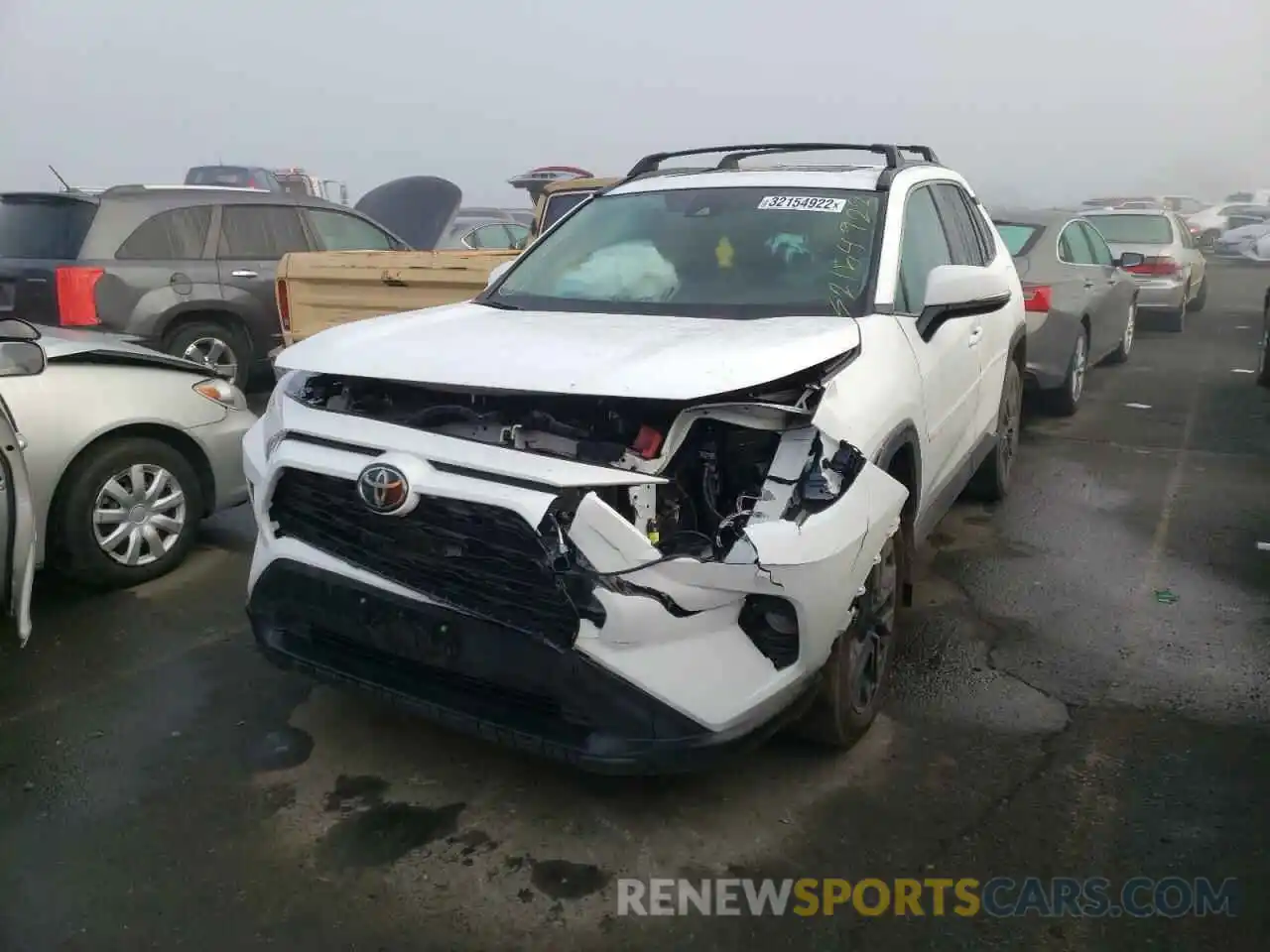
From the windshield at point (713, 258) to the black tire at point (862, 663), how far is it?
36.4 inches

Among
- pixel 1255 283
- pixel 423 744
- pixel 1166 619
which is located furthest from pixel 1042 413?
pixel 1255 283

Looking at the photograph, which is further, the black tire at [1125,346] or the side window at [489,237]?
the side window at [489,237]

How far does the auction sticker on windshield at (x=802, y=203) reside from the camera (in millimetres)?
4215

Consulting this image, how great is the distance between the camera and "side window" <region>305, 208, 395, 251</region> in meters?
9.13

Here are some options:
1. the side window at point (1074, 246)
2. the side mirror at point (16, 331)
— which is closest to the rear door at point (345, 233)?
the side mirror at point (16, 331)

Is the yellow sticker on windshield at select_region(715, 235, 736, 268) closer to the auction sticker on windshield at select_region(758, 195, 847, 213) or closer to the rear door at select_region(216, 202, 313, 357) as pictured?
the auction sticker on windshield at select_region(758, 195, 847, 213)

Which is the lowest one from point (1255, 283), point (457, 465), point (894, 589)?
point (1255, 283)

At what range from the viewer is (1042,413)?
862cm

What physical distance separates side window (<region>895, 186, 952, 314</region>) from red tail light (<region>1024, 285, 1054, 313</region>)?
9.90ft

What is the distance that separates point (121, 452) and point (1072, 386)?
685 cm

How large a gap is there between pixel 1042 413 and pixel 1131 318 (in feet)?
10.3

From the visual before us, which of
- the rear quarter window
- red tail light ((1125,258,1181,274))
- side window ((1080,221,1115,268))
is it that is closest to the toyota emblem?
the rear quarter window

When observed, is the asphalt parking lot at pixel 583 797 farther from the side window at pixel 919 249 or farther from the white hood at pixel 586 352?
the side window at pixel 919 249

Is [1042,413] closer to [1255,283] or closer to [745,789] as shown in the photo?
[745,789]
